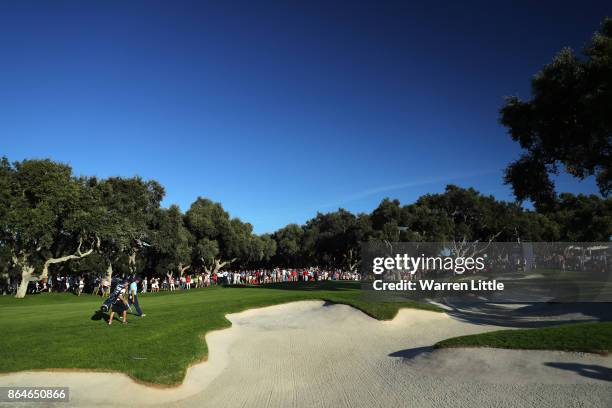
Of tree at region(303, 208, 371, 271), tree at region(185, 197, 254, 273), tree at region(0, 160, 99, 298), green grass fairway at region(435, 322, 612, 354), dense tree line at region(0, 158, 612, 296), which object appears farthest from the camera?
tree at region(303, 208, 371, 271)

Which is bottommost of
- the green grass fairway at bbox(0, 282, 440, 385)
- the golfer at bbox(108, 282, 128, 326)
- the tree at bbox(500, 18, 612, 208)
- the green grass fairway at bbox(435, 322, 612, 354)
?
the green grass fairway at bbox(0, 282, 440, 385)

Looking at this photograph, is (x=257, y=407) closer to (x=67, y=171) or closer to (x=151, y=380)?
(x=151, y=380)

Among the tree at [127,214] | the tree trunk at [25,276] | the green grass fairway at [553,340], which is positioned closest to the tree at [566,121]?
the green grass fairway at [553,340]

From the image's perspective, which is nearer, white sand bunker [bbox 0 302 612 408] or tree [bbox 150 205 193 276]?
white sand bunker [bbox 0 302 612 408]

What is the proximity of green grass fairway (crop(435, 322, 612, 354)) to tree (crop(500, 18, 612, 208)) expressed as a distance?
12910 mm

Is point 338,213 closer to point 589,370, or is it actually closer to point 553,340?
point 553,340

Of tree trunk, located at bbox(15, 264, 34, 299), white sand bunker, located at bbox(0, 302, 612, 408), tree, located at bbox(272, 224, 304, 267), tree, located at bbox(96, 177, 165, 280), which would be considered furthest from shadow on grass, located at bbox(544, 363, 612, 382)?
tree, located at bbox(272, 224, 304, 267)

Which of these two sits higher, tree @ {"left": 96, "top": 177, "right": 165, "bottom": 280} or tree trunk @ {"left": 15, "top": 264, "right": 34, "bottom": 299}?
tree @ {"left": 96, "top": 177, "right": 165, "bottom": 280}

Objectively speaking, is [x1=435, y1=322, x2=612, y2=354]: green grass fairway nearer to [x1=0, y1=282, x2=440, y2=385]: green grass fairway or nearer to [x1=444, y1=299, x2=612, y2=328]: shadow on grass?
[x1=444, y1=299, x2=612, y2=328]: shadow on grass

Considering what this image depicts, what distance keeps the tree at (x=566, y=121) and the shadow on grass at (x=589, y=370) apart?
53.0 feet

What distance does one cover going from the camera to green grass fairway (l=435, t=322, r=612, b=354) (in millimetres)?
10672

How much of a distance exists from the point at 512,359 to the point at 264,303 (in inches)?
627

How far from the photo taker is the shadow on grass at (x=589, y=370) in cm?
891

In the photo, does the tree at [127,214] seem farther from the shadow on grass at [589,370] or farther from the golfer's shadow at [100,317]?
the shadow on grass at [589,370]
